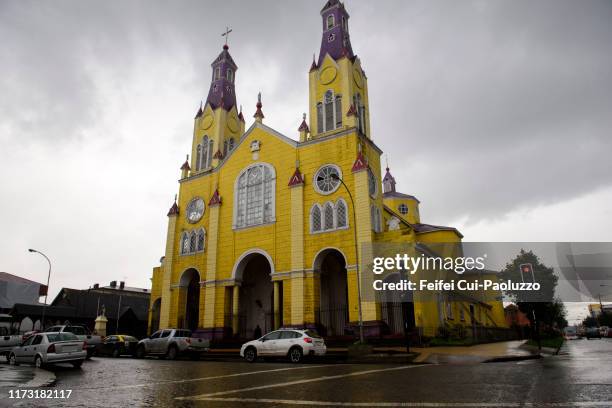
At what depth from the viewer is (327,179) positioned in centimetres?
2747

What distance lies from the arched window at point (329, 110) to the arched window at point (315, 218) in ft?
19.7

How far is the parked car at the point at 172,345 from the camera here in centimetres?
2167

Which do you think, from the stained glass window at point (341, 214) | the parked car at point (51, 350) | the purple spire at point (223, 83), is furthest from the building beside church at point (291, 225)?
the parked car at point (51, 350)

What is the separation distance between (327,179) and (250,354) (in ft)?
42.0

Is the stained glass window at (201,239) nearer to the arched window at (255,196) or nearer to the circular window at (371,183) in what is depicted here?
the arched window at (255,196)

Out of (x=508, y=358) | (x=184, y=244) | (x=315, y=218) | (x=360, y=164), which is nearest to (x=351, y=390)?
(x=508, y=358)

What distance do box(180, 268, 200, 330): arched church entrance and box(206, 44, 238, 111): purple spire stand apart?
1492cm

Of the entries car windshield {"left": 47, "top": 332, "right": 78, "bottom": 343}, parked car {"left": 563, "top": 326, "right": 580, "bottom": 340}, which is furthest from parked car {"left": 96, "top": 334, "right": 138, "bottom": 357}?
parked car {"left": 563, "top": 326, "right": 580, "bottom": 340}

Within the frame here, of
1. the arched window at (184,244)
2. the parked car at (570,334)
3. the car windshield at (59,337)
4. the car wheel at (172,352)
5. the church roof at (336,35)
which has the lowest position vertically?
the parked car at (570,334)

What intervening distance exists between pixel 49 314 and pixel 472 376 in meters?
45.4

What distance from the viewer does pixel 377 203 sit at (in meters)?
27.3

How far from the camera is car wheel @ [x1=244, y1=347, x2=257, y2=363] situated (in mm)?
18188

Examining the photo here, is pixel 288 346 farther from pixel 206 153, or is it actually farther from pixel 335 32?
pixel 335 32

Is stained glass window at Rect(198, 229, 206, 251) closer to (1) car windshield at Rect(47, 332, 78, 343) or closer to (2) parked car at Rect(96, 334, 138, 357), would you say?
(2) parked car at Rect(96, 334, 138, 357)
